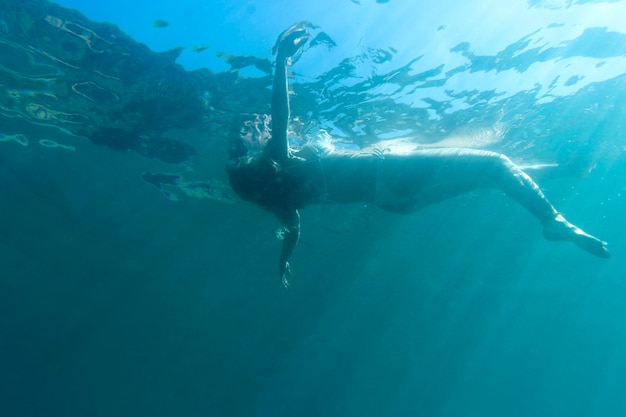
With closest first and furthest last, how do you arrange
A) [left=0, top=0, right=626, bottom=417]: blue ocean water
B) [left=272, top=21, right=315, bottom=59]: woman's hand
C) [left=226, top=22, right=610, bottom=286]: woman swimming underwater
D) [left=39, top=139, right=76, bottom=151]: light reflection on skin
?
[left=226, top=22, right=610, bottom=286]: woman swimming underwater, [left=272, top=21, right=315, bottom=59]: woman's hand, [left=0, top=0, right=626, bottom=417]: blue ocean water, [left=39, top=139, right=76, bottom=151]: light reflection on skin

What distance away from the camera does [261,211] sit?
17.0 m

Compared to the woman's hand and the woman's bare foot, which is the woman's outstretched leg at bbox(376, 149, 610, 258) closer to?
the woman's bare foot

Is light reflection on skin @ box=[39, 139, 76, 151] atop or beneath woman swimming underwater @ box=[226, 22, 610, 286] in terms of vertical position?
atop

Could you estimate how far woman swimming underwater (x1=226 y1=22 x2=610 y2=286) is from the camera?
13.1 feet

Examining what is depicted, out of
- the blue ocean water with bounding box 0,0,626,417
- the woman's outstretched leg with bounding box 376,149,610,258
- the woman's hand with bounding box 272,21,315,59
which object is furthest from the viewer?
the blue ocean water with bounding box 0,0,626,417

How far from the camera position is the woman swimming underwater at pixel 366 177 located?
3.99 m

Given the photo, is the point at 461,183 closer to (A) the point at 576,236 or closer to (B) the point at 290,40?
(A) the point at 576,236

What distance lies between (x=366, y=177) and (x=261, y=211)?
12.1 metres

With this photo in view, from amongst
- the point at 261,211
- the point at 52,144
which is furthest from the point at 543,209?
the point at 52,144

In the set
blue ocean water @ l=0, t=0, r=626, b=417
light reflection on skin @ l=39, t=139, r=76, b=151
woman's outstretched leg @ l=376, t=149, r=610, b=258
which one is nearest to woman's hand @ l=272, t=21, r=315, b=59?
woman's outstretched leg @ l=376, t=149, r=610, b=258

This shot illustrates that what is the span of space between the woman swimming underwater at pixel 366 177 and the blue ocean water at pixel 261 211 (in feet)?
4.93

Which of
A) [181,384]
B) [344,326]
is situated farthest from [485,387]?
[181,384]

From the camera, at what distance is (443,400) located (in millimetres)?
68938

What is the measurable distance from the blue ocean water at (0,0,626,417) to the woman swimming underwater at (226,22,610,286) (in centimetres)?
150
